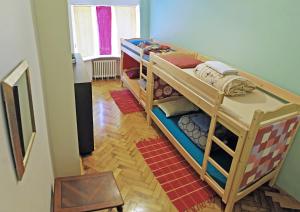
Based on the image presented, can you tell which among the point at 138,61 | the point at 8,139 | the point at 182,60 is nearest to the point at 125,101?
the point at 138,61

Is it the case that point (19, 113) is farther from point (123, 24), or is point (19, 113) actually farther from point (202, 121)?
point (123, 24)

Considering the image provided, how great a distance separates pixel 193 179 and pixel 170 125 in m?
0.73

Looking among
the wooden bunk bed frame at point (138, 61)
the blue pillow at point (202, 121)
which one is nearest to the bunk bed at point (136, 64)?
the wooden bunk bed frame at point (138, 61)

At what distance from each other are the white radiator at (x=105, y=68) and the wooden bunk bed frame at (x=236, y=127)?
268 centimetres

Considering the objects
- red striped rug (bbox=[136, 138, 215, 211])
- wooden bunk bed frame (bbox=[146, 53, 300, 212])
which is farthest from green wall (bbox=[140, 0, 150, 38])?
red striped rug (bbox=[136, 138, 215, 211])

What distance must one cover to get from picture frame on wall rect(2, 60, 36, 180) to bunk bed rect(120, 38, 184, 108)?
231 centimetres

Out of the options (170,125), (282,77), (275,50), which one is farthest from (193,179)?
(275,50)

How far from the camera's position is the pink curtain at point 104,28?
474 cm

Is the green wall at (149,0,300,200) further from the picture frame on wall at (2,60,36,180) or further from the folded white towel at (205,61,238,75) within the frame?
the picture frame on wall at (2,60,36,180)

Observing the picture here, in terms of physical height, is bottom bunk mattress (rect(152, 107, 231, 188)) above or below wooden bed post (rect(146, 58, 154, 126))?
below

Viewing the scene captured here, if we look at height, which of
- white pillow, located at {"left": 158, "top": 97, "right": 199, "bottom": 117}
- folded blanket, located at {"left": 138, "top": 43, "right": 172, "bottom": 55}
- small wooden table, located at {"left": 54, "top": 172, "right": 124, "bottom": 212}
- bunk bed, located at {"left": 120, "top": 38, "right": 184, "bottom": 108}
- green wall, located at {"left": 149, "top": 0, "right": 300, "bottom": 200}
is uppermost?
green wall, located at {"left": 149, "top": 0, "right": 300, "bottom": 200}

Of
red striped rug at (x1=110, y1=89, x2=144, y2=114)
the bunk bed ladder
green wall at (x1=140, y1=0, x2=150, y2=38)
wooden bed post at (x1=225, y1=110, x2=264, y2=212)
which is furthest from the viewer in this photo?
green wall at (x1=140, y1=0, x2=150, y2=38)

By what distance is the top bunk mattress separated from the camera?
6.15 feet

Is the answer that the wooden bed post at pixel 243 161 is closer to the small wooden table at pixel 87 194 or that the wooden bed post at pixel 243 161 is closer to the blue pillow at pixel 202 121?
the blue pillow at pixel 202 121
